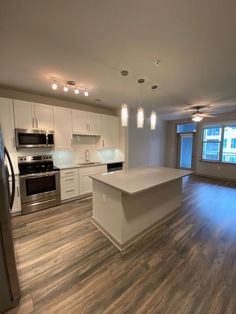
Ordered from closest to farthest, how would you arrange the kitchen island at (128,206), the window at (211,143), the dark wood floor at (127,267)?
1. the dark wood floor at (127,267)
2. the kitchen island at (128,206)
3. the window at (211,143)

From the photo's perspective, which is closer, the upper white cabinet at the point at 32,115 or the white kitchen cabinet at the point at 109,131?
the upper white cabinet at the point at 32,115

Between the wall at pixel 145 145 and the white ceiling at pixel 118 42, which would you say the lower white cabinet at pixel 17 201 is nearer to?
the white ceiling at pixel 118 42

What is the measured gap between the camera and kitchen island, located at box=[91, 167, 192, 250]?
2.19m

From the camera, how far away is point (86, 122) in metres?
4.33

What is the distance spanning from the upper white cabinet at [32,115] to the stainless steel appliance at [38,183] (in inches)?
30.4

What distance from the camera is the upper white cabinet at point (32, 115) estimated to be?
3.21m

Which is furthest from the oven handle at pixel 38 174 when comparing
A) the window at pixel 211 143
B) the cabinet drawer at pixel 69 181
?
the window at pixel 211 143

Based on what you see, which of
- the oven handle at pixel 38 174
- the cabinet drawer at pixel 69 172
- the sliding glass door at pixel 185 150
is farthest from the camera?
the sliding glass door at pixel 185 150

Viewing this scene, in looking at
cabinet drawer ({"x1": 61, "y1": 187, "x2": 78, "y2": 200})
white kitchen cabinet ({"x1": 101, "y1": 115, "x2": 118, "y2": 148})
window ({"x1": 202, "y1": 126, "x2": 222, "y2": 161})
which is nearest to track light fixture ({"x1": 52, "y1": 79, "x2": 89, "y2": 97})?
white kitchen cabinet ({"x1": 101, "y1": 115, "x2": 118, "y2": 148})

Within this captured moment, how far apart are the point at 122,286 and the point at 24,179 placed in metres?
2.70

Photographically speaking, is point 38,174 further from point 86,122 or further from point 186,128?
point 186,128

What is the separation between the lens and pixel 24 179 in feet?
10.3

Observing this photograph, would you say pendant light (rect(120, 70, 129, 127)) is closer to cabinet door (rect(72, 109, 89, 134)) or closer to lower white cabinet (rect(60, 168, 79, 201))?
cabinet door (rect(72, 109, 89, 134))

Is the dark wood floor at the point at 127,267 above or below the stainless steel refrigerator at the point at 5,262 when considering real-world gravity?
below
